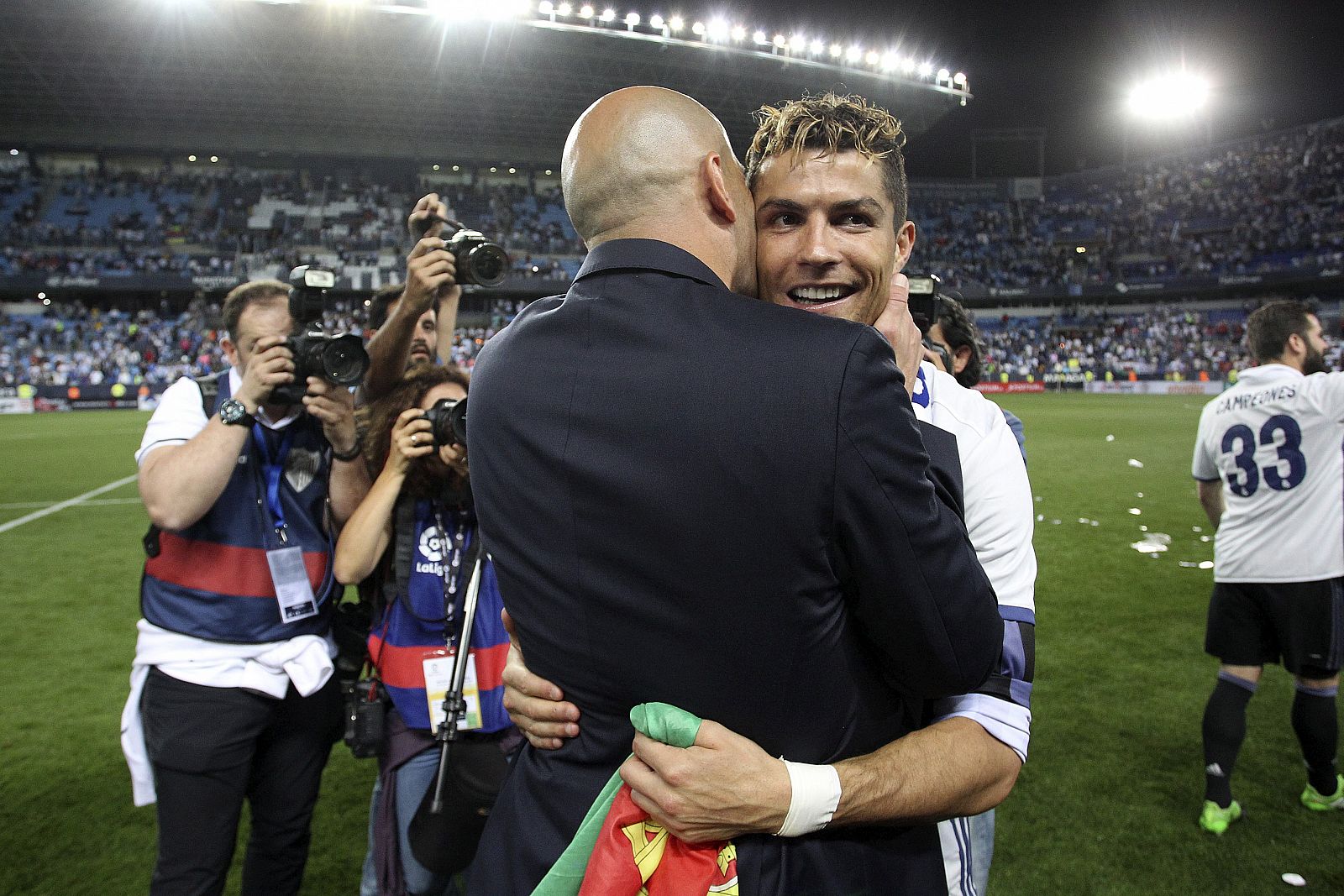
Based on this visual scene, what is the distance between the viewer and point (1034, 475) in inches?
517

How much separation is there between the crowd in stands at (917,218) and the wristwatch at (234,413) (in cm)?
3443

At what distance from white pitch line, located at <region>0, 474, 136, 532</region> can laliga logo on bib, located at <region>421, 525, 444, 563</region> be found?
10005 mm

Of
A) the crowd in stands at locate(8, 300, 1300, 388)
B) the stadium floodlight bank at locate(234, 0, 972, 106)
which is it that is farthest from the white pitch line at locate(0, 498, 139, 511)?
the stadium floodlight bank at locate(234, 0, 972, 106)

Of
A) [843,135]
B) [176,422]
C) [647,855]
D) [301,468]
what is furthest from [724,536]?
[176,422]

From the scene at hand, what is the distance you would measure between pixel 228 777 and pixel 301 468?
3.26 ft

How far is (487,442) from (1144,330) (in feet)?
164

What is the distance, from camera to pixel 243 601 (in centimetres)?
267

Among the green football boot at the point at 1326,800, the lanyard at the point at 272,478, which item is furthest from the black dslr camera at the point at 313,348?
the green football boot at the point at 1326,800

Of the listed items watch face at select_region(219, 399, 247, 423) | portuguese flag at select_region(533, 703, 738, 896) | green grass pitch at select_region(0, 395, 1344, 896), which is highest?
watch face at select_region(219, 399, 247, 423)

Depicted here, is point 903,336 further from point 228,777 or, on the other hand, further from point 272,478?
point 228,777

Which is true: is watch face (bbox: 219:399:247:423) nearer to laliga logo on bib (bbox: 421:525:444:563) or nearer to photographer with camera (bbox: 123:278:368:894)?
photographer with camera (bbox: 123:278:368:894)

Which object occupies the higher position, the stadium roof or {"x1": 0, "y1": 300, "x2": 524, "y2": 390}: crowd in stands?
the stadium roof

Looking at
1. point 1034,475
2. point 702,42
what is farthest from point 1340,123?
point 1034,475

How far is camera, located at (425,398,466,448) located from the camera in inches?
96.8
